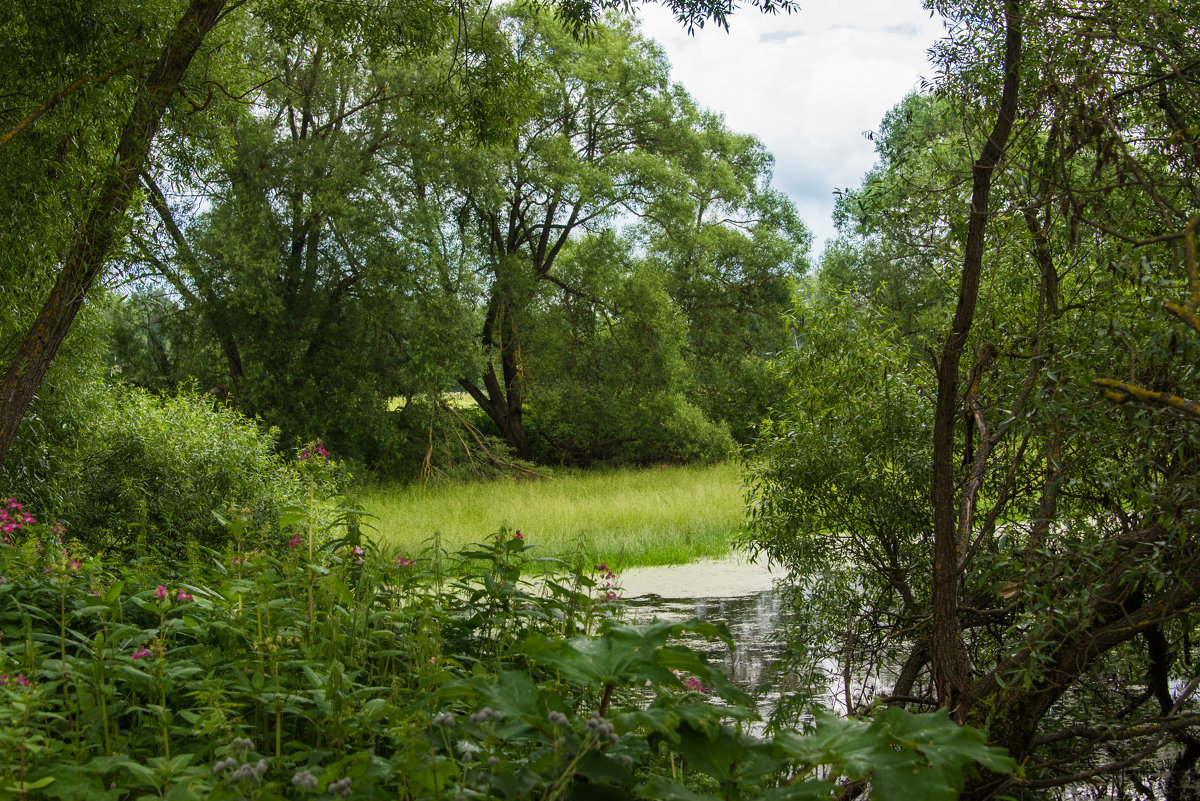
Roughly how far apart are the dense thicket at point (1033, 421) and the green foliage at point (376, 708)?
0.92 meters

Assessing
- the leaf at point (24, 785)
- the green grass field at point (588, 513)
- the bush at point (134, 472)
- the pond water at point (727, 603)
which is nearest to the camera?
the leaf at point (24, 785)

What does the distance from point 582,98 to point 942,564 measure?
18.0 meters

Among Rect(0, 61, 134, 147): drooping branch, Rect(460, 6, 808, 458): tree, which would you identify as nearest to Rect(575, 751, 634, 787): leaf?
Rect(0, 61, 134, 147): drooping branch

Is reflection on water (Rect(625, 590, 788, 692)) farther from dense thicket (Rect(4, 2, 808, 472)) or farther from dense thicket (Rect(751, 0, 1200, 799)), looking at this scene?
dense thicket (Rect(4, 2, 808, 472))

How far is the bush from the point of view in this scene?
688cm

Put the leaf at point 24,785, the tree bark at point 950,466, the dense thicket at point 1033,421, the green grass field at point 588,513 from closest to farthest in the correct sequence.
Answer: the leaf at point 24,785 < the dense thicket at point 1033,421 < the tree bark at point 950,466 < the green grass field at point 588,513

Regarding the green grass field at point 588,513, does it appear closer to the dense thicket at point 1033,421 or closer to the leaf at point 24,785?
the dense thicket at point 1033,421

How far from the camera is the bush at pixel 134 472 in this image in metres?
6.88

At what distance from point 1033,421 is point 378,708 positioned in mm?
2389

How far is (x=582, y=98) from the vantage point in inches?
773

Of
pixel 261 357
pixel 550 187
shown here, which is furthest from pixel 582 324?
pixel 261 357

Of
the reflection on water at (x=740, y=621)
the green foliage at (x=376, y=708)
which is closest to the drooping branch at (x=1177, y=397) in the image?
the green foliage at (x=376, y=708)

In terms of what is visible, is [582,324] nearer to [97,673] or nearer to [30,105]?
[30,105]

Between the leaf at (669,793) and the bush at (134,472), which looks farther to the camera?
the bush at (134,472)
